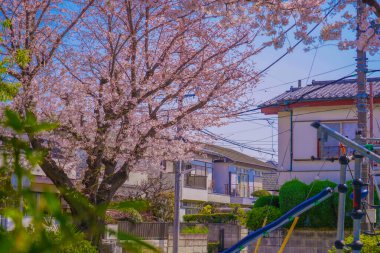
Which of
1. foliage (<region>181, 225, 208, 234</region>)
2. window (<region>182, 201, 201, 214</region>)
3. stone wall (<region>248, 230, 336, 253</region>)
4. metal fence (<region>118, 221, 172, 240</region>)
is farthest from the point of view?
window (<region>182, 201, 201, 214</region>)

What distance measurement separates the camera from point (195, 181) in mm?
39312

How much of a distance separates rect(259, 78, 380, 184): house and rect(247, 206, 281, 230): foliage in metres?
2.36

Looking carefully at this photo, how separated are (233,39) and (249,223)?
32.7ft

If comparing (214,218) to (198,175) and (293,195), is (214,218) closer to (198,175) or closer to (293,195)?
(198,175)

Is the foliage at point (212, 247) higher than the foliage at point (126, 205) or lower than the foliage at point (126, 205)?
lower

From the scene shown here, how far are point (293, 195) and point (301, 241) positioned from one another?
62.7 inches

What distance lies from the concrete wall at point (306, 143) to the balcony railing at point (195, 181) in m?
16.9

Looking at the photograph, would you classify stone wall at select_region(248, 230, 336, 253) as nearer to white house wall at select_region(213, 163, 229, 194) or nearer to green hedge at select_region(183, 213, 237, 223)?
green hedge at select_region(183, 213, 237, 223)

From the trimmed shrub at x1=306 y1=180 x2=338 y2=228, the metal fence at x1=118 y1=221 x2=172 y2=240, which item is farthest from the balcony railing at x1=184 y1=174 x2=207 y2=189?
the trimmed shrub at x1=306 y1=180 x2=338 y2=228

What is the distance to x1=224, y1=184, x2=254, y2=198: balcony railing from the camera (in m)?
44.1

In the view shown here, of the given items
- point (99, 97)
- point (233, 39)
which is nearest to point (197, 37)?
point (233, 39)

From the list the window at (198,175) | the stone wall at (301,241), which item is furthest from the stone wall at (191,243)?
the window at (198,175)

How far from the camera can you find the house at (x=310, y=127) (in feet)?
68.3

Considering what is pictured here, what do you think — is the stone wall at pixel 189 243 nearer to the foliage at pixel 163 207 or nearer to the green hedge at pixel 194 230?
the green hedge at pixel 194 230
